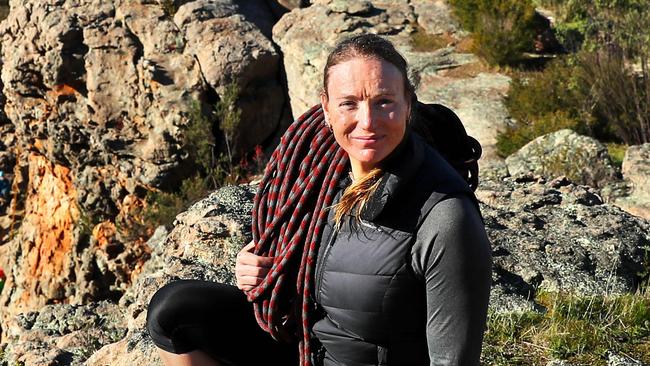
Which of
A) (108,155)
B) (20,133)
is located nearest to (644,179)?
(108,155)

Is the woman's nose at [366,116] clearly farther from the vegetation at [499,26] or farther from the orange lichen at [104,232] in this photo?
the vegetation at [499,26]

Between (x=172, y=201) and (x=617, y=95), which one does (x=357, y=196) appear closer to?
(x=172, y=201)

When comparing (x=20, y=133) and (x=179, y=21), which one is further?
(x=20, y=133)

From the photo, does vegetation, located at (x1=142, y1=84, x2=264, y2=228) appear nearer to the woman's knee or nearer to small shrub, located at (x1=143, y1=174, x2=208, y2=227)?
small shrub, located at (x1=143, y1=174, x2=208, y2=227)

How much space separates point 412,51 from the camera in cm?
1216

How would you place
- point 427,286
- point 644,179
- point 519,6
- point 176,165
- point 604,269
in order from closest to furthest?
point 427,286
point 604,269
point 644,179
point 176,165
point 519,6

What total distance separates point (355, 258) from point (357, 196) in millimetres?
169

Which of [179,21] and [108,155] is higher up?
[179,21]

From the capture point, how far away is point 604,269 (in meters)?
3.92

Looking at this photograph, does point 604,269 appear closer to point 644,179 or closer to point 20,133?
point 644,179

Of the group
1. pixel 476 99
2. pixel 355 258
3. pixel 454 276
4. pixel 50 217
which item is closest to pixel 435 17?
pixel 476 99

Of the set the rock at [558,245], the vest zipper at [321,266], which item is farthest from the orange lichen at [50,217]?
the vest zipper at [321,266]

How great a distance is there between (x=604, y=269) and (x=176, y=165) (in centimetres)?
826

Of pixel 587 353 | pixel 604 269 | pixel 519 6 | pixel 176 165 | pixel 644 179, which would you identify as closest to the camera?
pixel 587 353
